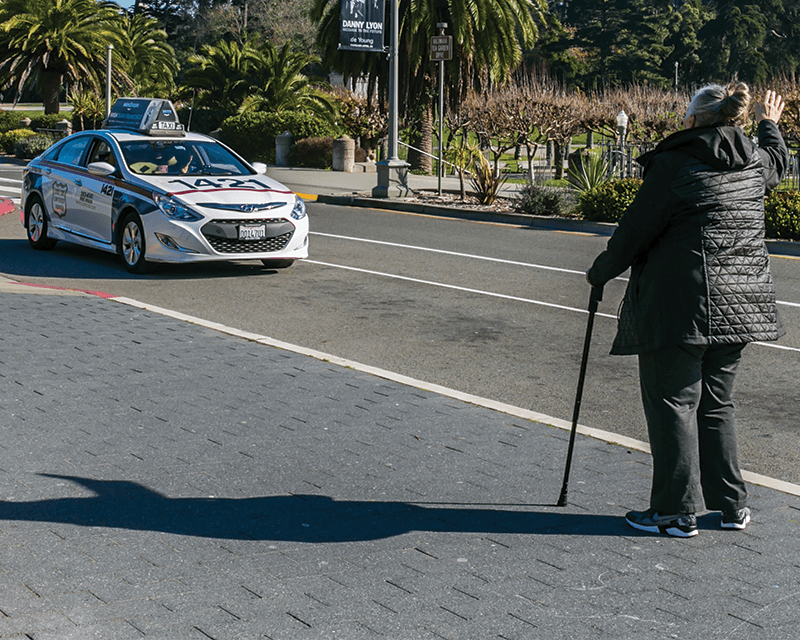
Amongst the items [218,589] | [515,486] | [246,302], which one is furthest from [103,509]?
[246,302]

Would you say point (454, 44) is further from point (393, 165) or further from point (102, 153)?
point (102, 153)

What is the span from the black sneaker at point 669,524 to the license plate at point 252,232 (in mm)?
8006

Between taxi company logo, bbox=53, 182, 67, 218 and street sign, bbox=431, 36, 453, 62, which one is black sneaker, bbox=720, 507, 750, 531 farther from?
street sign, bbox=431, 36, 453, 62

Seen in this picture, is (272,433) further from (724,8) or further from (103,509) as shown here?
(724,8)

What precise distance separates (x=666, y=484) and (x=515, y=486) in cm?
77

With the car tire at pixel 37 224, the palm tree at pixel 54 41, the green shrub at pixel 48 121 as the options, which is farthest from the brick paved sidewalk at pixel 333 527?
the green shrub at pixel 48 121

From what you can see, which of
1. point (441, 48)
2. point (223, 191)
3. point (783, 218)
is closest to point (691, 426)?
point (223, 191)

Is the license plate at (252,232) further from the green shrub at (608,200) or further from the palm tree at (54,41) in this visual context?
the palm tree at (54,41)

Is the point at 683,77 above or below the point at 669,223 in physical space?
above

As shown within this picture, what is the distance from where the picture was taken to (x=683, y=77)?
8469 cm

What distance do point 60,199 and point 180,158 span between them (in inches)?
63.6

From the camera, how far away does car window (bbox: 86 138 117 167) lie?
42.2ft

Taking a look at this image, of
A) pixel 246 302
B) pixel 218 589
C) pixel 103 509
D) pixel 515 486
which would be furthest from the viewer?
pixel 246 302

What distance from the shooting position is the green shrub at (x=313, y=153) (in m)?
35.2
